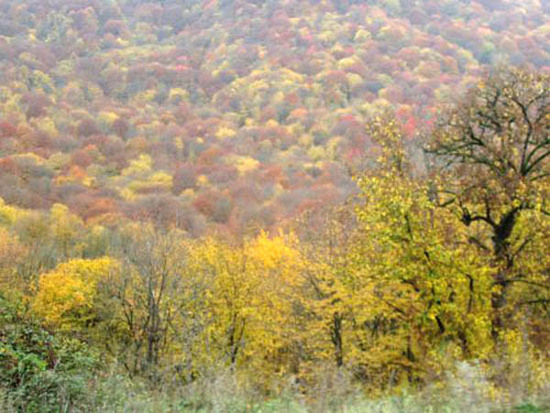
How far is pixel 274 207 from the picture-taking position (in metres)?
68.1

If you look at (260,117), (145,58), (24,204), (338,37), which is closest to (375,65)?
(338,37)

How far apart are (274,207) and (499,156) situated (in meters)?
55.0

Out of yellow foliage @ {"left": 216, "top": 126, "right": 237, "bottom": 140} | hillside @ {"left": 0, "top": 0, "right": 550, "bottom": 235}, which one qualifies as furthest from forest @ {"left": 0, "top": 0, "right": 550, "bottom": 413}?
hillside @ {"left": 0, "top": 0, "right": 550, "bottom": 235}

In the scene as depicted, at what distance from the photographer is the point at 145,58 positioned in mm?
133750

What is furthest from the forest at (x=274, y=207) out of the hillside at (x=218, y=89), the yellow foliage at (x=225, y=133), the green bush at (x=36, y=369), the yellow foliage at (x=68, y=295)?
the hillside at (x=218, y=89)

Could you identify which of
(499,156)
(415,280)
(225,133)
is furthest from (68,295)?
(225,133)

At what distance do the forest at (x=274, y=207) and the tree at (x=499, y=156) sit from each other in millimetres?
56

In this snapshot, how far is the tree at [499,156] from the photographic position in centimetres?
1286

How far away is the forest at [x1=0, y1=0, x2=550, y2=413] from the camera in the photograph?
8.91m

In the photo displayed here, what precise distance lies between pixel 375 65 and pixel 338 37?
1827 centimetres

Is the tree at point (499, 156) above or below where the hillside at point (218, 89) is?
above

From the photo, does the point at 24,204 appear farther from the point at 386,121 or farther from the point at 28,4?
the point at 28,4

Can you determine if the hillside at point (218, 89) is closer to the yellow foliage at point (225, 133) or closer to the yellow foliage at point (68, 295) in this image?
the yellow foliage at point (225, 133)

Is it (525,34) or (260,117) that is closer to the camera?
(260,117)
